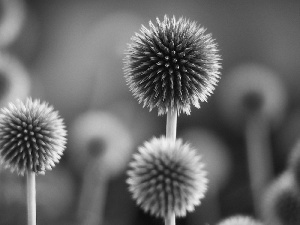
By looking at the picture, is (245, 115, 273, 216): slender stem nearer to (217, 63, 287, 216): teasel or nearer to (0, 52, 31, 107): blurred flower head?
(217, 63, 287, 216): teasel

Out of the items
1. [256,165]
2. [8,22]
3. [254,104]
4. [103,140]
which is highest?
[8,22]

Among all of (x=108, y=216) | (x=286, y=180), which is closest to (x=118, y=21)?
(x=108, y=216)

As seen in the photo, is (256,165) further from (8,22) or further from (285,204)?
(8,22)

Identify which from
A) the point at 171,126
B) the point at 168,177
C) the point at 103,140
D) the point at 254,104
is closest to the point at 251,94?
the point at 254,104

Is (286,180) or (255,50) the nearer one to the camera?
(286,180)

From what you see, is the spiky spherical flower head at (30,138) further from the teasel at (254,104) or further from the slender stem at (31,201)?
the teasel at (254,104)

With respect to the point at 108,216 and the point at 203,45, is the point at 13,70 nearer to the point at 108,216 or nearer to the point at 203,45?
the point at 108,216
